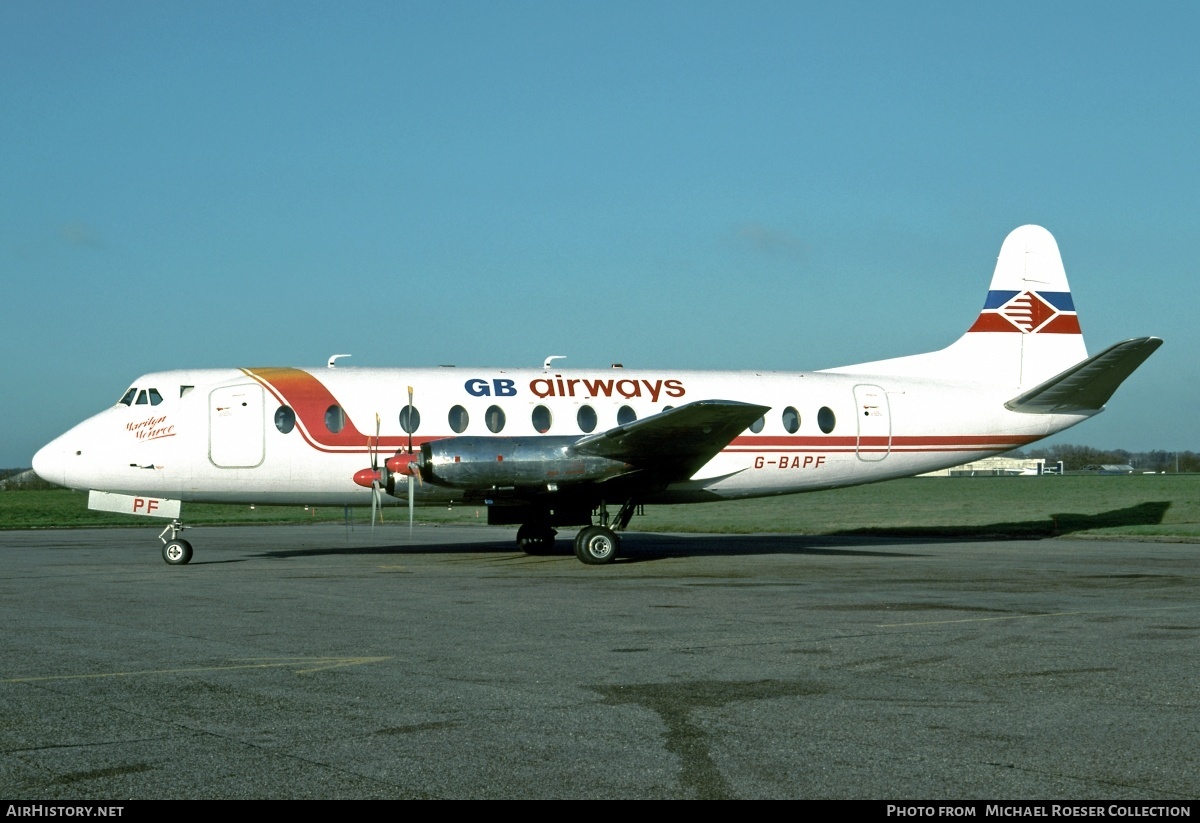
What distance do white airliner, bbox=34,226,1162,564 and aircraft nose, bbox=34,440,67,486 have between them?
3 cm

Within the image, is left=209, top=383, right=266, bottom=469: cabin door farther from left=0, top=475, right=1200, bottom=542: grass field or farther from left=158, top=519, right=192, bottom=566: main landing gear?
left=0, top=475, right=1200, bottom=542: grass field

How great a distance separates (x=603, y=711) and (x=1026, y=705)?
293 cm

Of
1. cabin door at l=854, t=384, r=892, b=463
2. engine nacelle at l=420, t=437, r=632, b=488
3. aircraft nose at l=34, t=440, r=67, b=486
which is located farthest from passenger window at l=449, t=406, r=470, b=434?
cabin door at l=854, t=384, r=892, b=463

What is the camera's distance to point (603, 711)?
321 inches

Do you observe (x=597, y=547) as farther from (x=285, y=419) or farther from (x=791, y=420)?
(x=285, y=419)

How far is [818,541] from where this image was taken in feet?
98.3

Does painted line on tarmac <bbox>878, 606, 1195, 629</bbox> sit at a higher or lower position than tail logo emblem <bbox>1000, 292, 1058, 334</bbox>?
lower

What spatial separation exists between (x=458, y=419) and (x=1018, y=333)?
12.6m

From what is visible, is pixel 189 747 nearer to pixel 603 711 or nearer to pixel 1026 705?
Result: pixel 603 711

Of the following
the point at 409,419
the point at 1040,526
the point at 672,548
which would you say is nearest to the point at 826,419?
the point at 672,548

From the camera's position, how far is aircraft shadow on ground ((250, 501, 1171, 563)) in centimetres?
2558

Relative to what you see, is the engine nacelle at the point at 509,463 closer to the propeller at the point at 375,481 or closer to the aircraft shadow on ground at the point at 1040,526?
the propeller at the point at 375,481

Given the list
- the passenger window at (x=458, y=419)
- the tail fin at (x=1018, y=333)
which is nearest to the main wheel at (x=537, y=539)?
the passenger window at (x=458, y=419)
